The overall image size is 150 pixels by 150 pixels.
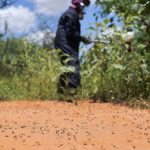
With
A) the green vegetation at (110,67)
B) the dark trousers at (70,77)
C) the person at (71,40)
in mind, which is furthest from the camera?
the person at (71,40)

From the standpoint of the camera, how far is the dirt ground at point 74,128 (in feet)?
13.8

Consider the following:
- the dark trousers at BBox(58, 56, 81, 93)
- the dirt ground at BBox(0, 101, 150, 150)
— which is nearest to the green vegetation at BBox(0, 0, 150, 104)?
the dark trousers at BBox(58, 56, 81, 93)

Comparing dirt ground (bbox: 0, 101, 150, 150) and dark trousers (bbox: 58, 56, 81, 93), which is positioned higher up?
dark trousers (bbox: 58, 56, 81, 93)

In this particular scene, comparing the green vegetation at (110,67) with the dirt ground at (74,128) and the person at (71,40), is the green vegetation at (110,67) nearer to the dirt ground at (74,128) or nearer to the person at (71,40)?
the person at (71,40)

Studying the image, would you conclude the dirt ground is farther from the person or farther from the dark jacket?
the dark jacket

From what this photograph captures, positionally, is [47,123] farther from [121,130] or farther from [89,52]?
[89,52]

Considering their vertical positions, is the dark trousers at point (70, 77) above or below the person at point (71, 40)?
below

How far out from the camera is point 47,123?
5281mm

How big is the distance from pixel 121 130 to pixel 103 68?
2939mm

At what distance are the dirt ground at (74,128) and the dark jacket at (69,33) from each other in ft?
4.83

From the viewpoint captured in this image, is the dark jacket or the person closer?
the person

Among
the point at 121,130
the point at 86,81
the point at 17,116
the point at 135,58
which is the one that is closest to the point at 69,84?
the point at 86,81

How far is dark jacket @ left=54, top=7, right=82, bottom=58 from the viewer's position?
8.21m

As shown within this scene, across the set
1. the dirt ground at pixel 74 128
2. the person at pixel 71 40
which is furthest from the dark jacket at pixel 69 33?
the dirt ground at pixel 74 128
